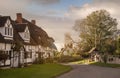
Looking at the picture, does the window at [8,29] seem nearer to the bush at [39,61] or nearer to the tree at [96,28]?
the bush at [39,61]

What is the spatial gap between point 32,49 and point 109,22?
46595mm

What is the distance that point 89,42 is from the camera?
9494cm

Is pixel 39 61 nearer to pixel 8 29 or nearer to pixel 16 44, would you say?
pixel 16 44

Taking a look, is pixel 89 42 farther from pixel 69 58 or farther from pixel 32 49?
pixel 32 49

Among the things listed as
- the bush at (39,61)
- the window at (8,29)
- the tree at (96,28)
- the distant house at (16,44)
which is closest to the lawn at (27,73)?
the distant house at (16,44)

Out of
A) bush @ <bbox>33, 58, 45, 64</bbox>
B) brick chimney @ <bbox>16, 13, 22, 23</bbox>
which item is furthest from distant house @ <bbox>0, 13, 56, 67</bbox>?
bush @ <bbox>33, 58, 45, 64</bbox>

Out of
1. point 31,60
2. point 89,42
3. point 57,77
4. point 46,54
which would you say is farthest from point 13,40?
point 89,42

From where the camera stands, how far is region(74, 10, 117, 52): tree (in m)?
94.6

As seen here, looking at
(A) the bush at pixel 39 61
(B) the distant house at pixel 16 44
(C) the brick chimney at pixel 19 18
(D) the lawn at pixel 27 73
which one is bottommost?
(D) the lawn at pixel 27 73

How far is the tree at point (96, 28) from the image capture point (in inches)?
3725

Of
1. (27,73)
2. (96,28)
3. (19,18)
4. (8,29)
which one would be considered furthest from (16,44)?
(96,28)

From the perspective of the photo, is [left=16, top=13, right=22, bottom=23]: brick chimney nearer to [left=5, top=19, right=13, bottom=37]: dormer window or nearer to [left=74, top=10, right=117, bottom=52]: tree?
[left=5, top=19, right=13, bottom=37]: dormer window

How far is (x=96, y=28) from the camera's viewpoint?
95500 mm

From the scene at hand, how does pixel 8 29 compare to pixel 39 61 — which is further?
pixel 39 61
